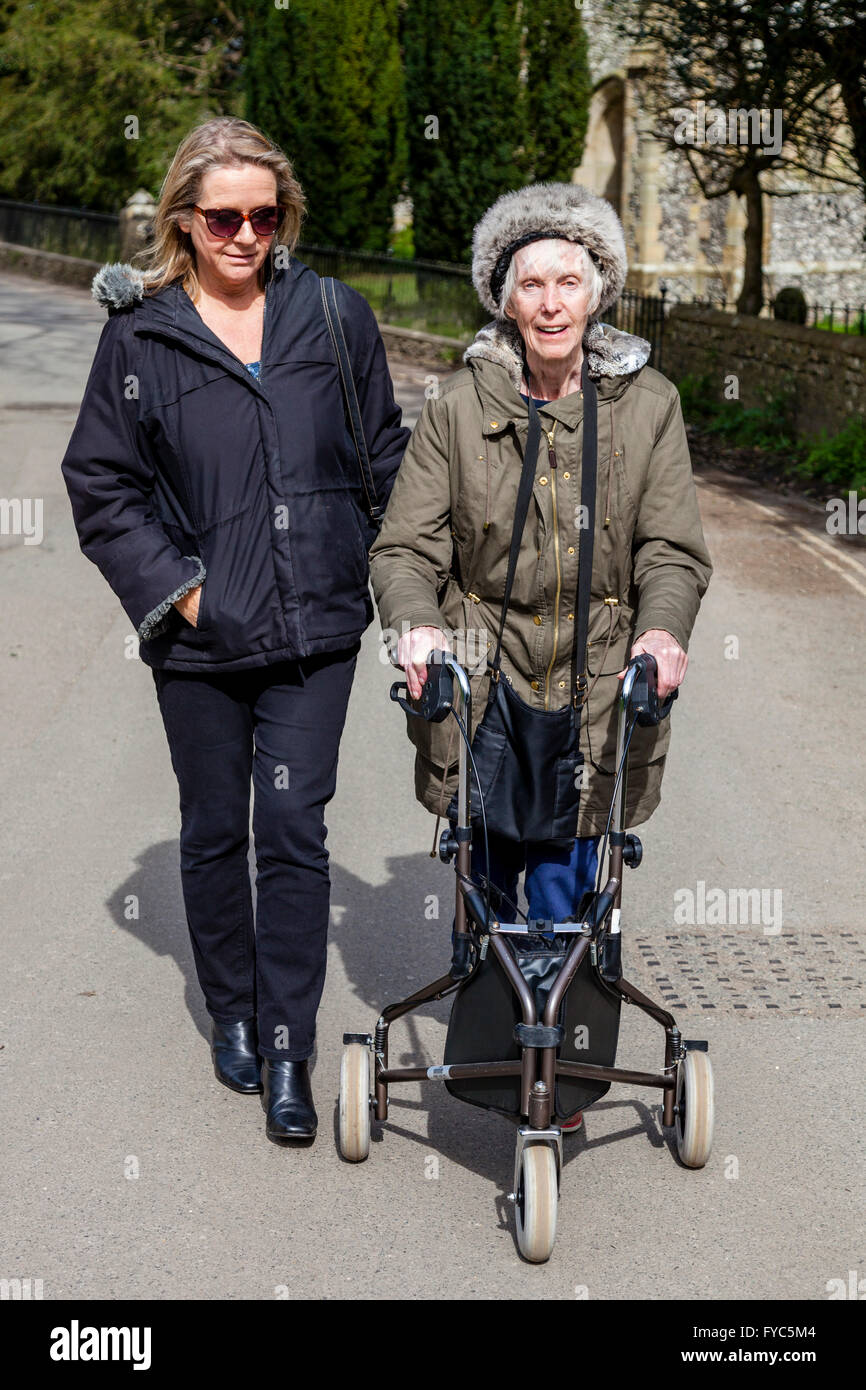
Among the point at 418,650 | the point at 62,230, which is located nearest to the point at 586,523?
the point at 418,650

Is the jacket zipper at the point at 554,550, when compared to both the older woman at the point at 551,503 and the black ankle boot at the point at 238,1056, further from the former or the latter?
the black ankle boot at the point at 238,1056

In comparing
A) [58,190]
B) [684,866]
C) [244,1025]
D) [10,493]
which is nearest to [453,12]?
[10,493]

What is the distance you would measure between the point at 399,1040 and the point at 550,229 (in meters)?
2.17

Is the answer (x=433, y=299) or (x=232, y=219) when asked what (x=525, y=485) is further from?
(x=433, y=299)

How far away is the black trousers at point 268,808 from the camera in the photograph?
4.03 metres

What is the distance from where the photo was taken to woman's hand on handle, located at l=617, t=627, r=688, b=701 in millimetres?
3600

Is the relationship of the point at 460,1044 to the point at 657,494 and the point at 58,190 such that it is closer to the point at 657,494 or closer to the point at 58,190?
the point at 657,494

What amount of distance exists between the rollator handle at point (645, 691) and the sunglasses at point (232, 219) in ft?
4.22

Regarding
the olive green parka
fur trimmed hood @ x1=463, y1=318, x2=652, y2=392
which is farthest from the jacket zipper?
fur trimmed hood @ x1=463, y1=318, x2=652, y2=392

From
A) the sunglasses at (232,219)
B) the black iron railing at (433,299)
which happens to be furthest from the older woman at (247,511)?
the black iron railing at (433,299)

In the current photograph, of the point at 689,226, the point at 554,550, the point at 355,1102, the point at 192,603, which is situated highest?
the point at 689,226

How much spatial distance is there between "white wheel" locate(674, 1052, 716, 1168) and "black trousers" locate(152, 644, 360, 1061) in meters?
0.89

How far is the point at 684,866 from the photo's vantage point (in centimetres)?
596

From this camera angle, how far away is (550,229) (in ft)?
11.9
